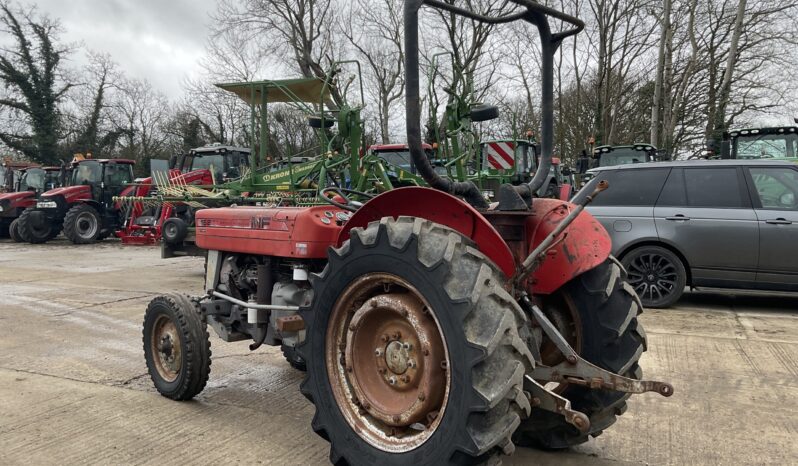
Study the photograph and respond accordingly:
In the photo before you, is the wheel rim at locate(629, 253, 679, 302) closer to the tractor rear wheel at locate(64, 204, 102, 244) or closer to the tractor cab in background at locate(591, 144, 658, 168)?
the tractor cab in background at locate(591, 144, 658, 168)

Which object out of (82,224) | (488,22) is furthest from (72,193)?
(488,22)

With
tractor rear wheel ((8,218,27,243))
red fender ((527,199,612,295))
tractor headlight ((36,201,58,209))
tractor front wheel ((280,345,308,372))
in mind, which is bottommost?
tractor front wheel ((280,345,308,372))

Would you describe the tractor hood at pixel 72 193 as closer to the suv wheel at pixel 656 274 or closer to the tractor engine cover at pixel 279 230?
the tractor engine cover at pixel 279 230

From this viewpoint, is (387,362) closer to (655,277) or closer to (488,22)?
(488,22)

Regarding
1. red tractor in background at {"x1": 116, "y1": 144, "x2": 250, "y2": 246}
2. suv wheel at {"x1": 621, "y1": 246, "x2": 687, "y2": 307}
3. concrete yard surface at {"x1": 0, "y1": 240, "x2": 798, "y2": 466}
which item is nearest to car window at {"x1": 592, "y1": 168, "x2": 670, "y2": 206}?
suv wheel at {"x1": 621, "y1": 246, "x2": 687, "y2": 307}

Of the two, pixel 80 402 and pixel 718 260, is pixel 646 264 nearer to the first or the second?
pixel 718 260

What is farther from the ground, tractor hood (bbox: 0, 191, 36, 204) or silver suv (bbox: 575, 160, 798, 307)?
tractor hood (bbox: 0, 191, 36, 204)

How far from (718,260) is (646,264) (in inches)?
31.6

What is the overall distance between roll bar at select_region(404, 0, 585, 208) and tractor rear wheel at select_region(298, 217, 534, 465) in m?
0.37

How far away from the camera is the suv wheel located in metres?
7.02

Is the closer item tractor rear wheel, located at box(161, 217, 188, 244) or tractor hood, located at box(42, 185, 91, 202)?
tractor rear wheel, located at box(161, 217, 188, 244)

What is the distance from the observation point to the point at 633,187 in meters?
7.50

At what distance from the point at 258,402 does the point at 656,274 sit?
537 cm

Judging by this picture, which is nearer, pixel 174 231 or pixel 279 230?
pixel 279 230
